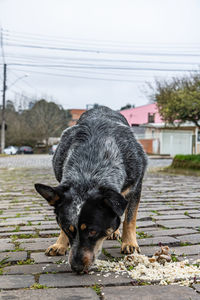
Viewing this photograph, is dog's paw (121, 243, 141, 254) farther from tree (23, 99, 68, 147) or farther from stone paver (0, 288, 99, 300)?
tree (23, 99, 68, 147)

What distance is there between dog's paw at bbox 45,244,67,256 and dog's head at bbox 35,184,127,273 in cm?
65

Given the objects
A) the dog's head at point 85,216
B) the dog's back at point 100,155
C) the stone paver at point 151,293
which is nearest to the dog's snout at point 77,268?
the dog's head at point 85,216

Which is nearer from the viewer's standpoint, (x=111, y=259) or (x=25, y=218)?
(x=111, y=259)

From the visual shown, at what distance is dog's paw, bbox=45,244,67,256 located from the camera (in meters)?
3.68

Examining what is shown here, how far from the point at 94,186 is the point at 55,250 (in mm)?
935

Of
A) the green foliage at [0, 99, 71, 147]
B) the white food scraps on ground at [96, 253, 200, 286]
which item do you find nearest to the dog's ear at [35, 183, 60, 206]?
the white food scraps on ground at [96, 253, 200, 286]

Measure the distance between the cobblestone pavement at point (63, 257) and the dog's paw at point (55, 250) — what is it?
60 mm

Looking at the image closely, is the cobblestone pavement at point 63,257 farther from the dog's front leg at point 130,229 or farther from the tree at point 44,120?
the tree at point 44,120

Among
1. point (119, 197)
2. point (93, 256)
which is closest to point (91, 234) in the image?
point (93, 256)

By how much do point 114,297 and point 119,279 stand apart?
385 millimetres

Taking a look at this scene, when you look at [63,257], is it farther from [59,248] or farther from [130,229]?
[130,229]

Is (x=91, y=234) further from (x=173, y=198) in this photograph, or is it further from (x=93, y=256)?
(x=173, y=198)

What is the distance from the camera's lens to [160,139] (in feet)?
127

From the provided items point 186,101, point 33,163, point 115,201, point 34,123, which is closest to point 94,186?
point 115,201
